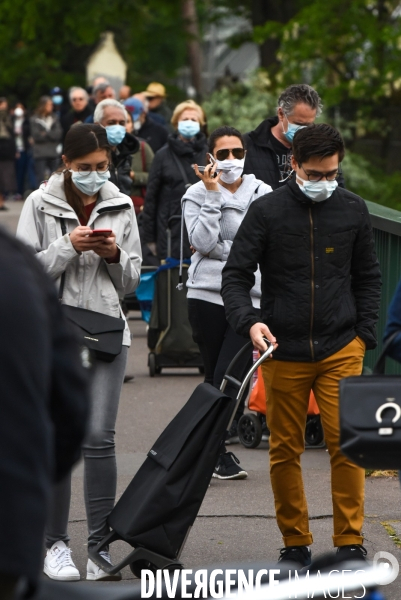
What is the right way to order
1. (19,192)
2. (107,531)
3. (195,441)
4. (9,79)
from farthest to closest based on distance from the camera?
(9,79)
(19,192)
(107,531)
(195,441)

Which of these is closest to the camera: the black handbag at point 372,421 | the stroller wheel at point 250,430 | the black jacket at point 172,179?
the black handbag at point 372,421

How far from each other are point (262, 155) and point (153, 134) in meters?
6.78

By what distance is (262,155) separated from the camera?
6711 mm

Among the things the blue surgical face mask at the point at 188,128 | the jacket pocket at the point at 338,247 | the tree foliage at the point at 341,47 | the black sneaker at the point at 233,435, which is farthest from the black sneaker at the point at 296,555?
the tree foliage at the point at 341,47

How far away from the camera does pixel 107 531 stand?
5.06m

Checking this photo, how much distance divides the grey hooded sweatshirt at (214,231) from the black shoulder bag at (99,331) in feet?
5.05

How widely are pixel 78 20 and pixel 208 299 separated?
19643mm

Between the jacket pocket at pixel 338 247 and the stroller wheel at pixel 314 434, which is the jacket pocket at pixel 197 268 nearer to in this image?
the stroller wheel at pixel 314 434

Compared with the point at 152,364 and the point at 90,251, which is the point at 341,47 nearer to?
the point at 152,364

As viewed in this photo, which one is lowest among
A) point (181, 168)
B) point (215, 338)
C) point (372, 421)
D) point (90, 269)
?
point (215, 338)

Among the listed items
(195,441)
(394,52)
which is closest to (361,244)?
(195,441)

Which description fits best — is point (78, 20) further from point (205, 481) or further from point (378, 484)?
point (205, 481)

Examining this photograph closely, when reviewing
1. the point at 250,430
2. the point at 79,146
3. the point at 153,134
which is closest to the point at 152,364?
the point at 250,430

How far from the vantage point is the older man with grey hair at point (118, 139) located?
8.82m
